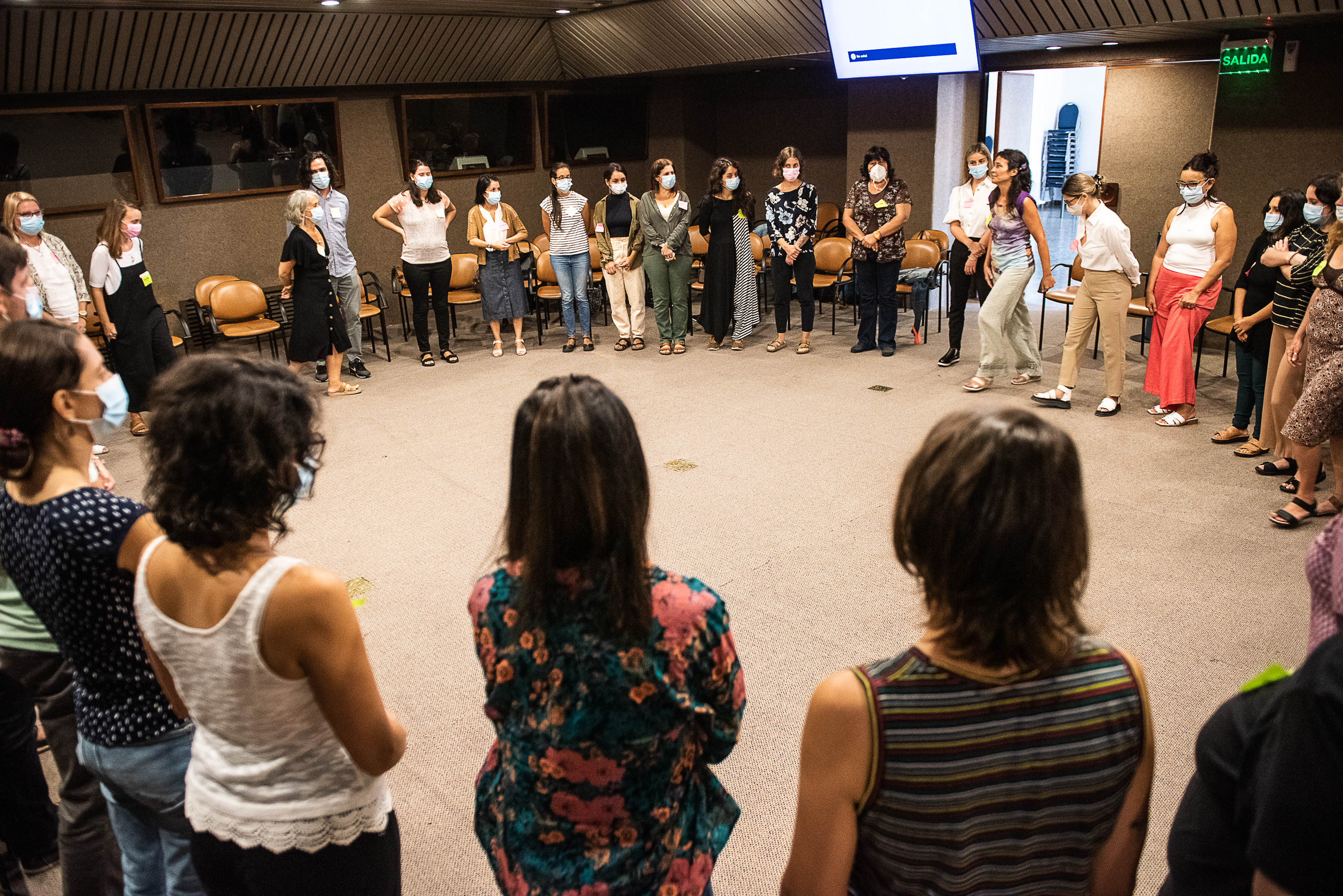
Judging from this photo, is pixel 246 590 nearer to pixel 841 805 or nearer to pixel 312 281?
pixel 841 805

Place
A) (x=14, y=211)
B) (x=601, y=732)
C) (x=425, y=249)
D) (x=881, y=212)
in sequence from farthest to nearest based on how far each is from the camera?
(x=425, y=249), (x=881, y=212), (x=14, y=211), (x=601, y=732)

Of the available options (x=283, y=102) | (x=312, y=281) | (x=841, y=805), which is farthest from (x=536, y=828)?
(x=283, y=102)

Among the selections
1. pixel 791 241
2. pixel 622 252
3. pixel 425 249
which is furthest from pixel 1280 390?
pixel 425 249

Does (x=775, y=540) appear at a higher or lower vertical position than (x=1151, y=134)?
lower

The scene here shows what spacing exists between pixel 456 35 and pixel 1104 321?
6750 mm

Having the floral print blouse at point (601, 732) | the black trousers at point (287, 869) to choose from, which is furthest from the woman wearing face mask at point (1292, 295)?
the black trousers at point (287, 869)

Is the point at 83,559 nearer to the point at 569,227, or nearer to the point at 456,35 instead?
the point at 569,227

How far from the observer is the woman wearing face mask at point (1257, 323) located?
17.0 feet

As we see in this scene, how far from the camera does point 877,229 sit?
24.5 feet

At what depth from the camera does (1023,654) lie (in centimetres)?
118

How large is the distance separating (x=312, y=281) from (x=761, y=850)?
5.77 metres

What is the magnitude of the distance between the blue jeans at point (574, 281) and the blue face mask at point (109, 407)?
21.0 feet

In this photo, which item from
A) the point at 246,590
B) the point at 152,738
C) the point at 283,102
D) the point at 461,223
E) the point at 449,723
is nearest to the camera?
the point at 246,590

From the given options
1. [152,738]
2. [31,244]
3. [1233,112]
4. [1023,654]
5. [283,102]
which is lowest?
[152,738]
